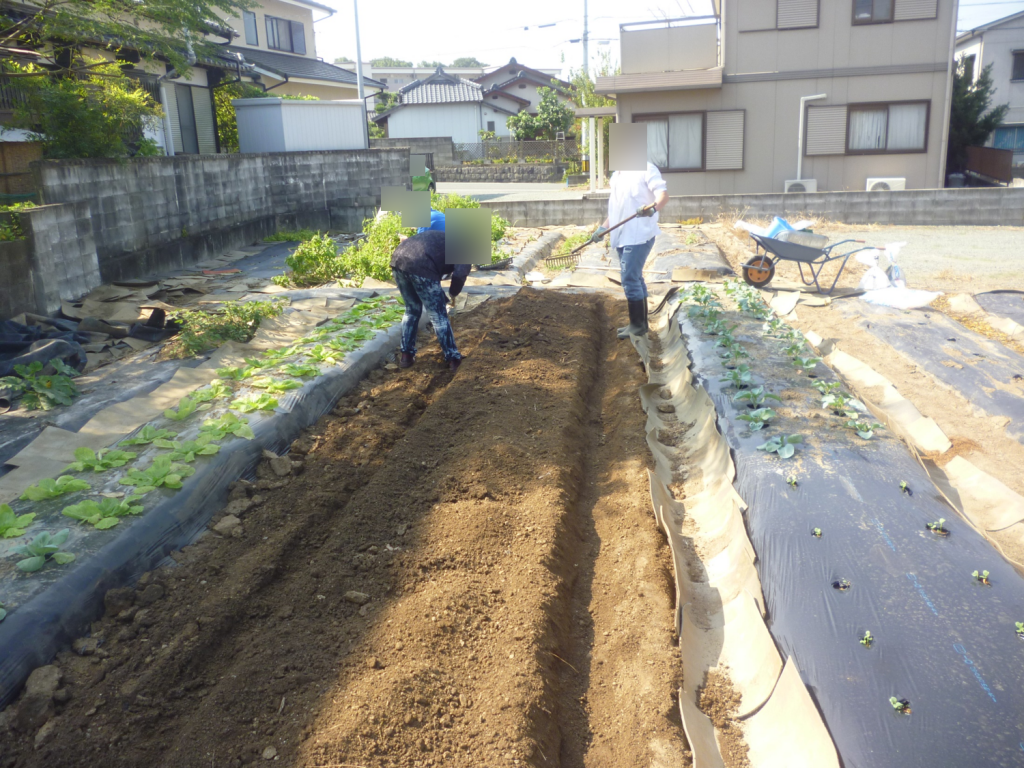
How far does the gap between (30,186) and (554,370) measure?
22.4 ft

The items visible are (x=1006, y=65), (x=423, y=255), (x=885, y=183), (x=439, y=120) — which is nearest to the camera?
(x=423, y=255)

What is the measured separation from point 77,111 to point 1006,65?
27384mm

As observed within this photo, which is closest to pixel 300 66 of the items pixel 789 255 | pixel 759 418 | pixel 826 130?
pixel 826 130

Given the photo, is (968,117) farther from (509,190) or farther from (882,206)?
(509,190)

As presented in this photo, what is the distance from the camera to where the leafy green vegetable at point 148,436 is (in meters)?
3.89

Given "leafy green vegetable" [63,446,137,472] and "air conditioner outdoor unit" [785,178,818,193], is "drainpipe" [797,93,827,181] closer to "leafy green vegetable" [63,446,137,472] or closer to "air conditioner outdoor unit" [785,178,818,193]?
"air conditioner outdoor unit" [785,178,818,193]

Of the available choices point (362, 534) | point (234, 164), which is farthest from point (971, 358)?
point (234, 164)

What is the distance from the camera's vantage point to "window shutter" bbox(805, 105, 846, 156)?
16.1m

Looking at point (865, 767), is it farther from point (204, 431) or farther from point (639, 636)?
point (204, 431)

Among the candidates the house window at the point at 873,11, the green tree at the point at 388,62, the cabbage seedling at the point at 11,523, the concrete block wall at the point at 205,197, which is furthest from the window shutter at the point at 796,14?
the green tree at the point at 388,62

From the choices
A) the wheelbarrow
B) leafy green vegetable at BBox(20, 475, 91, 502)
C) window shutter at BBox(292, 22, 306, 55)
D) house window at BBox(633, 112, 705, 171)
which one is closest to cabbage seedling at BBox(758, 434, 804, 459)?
leafy green vegetable at BBox(20, 475, 91, 502)

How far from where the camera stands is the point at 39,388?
4.92m

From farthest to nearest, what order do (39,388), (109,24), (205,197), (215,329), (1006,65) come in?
(1006,65) < (205,197) < (109,24) < (215,329) < (39,388)

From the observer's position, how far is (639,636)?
285 centimetres
